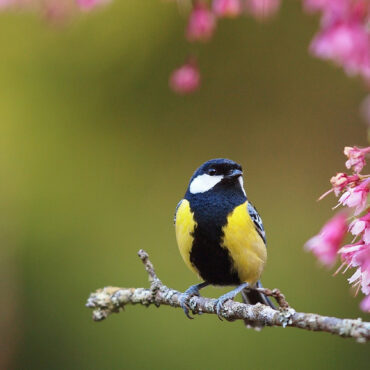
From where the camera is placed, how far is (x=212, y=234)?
2.23 m

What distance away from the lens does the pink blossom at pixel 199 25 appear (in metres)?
1.67

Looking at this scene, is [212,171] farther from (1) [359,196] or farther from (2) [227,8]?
(1) [359,196]

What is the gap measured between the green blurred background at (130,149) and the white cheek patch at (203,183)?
1.55 m

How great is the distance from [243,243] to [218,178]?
0.22 meters

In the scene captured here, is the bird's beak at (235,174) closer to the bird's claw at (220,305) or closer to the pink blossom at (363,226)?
the bird's claw at (220,305)

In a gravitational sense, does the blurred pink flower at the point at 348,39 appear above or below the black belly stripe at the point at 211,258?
below

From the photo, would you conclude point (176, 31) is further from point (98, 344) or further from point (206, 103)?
point (98, 344)

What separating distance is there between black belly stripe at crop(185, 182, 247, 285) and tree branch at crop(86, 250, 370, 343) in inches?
7.4

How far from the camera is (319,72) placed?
13.5ft

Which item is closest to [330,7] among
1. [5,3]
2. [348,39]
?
[348,39]

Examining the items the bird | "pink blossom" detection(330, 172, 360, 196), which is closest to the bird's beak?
the bird

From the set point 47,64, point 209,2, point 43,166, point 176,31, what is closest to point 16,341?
point 43,166

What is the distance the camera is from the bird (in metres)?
2.24

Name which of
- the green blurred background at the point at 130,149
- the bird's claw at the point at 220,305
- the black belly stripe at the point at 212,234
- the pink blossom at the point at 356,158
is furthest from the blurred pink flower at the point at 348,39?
the green blurred background at the point at 130,149
